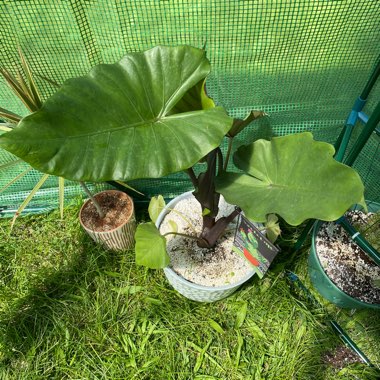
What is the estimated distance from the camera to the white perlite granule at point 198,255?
1382 millimetres

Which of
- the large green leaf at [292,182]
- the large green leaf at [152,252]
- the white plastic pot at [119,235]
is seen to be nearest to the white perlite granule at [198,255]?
the white plastic pot at [119,235]

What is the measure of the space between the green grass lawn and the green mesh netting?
63cm

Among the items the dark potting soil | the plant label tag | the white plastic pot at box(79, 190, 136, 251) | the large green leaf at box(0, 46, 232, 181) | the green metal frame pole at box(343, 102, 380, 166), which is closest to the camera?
the large green leaf at box(0, 46, 232, 181)

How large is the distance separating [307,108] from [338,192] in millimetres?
662

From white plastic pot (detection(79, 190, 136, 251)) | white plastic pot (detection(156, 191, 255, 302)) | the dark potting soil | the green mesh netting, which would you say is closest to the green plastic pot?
the dark potting soil

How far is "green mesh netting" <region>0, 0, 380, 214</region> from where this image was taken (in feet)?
4.08

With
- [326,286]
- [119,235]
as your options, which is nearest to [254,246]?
[326,286]

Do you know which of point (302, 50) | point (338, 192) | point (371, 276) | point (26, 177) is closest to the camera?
point (338, 192)

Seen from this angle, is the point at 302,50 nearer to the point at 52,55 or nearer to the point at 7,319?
the point at 52,55

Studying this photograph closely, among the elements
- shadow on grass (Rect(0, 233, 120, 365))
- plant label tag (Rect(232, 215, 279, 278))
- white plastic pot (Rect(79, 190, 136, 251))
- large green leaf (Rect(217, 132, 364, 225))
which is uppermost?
large green leaf (Rect(217, 132, 364, 225))

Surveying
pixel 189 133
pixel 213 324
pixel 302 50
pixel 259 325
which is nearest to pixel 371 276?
pixel 259 325

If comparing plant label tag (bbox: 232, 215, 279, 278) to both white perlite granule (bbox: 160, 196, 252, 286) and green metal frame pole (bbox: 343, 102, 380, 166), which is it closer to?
white perlite granule (bbox: 160, 196, 252, 286)

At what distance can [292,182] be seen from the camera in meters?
0.95

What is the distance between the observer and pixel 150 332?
146cm
